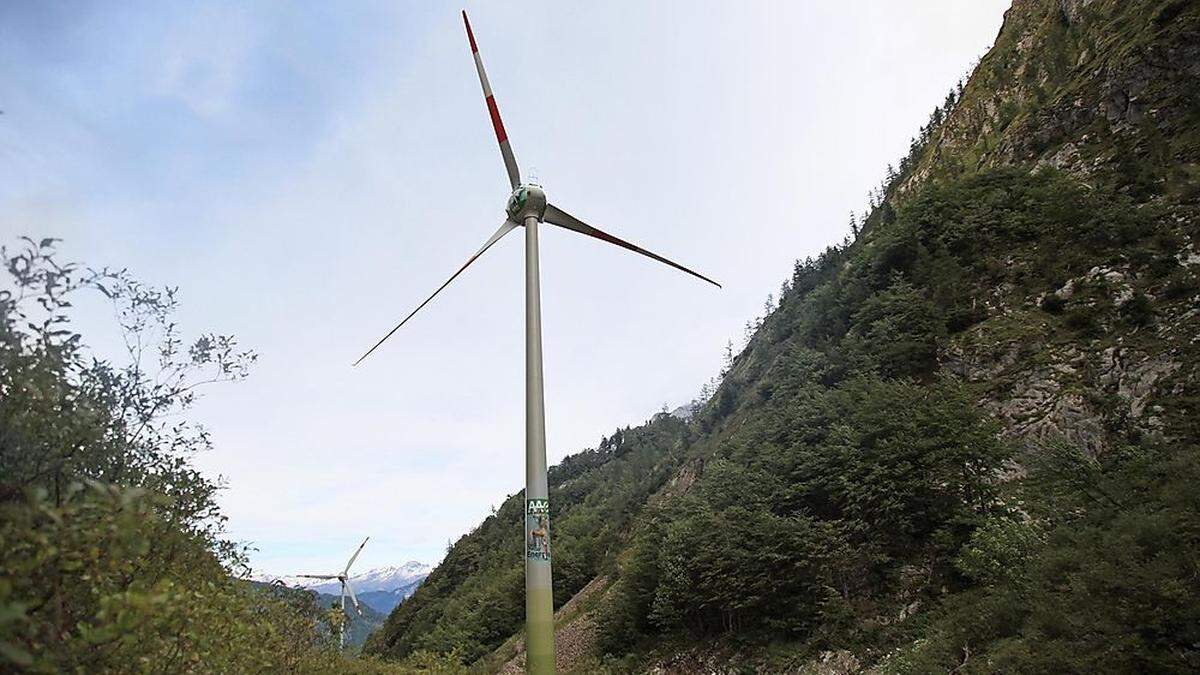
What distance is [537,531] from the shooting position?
12.5m

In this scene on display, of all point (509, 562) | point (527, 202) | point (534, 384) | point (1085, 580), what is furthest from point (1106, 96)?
point (509, 562)

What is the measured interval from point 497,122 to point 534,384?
9092mm

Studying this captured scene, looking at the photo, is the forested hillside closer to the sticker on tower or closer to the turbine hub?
the sticker on tower

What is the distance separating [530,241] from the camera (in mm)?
16562

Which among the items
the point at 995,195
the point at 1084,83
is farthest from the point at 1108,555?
the point at 1084,83

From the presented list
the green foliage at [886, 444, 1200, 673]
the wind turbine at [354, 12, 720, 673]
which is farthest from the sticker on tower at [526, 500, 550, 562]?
the green foliage at [886, 444, 1200, 673]

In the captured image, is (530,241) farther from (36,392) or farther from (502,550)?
(502,550)

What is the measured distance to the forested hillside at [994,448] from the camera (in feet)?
49.6

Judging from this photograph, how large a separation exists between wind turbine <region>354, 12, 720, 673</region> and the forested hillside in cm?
1028

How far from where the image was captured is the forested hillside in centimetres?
1512

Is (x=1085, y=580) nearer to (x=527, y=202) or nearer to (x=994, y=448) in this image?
(x=994, y=448)

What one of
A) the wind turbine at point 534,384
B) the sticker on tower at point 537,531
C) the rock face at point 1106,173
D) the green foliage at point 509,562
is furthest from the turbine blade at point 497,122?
the rock face at point 1106,173

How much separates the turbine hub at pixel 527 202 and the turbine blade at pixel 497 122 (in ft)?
2.74

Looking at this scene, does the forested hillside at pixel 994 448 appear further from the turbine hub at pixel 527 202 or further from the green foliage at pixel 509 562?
the turbine hub at pixel 527 202
